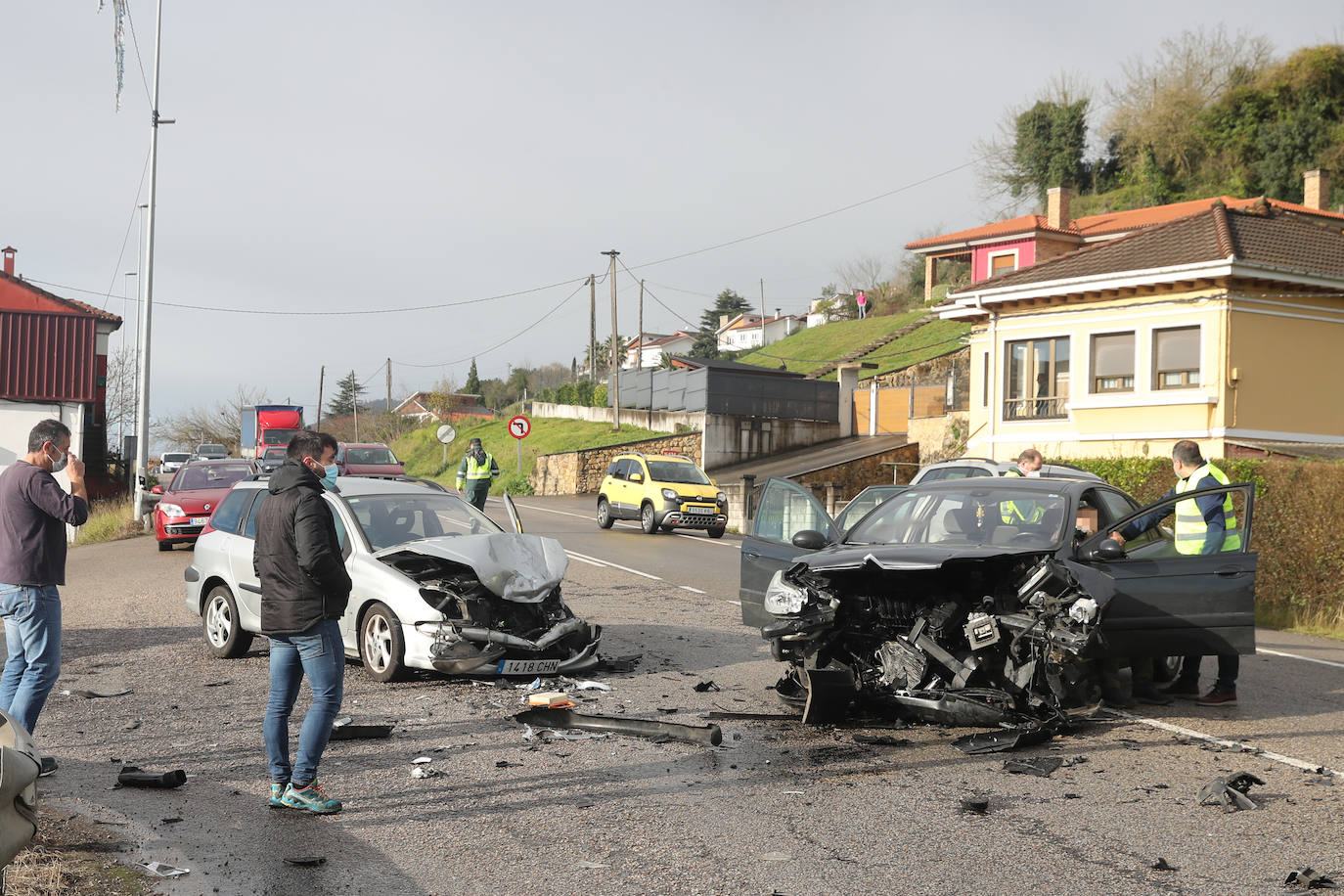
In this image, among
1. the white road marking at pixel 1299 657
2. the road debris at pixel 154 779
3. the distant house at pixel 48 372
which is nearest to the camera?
the road debris at pixel 154 779

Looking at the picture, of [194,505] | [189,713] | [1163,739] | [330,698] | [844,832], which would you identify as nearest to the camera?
[844,832]

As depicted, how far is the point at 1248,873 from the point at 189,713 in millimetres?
6612

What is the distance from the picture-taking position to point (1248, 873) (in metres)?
4.89

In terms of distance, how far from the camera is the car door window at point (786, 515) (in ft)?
30.7

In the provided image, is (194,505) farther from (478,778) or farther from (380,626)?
(478,778)

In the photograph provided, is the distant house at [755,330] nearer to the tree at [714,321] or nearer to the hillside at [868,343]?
the tree at [714,321]

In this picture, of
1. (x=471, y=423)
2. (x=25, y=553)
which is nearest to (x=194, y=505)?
(x=25, y=553)

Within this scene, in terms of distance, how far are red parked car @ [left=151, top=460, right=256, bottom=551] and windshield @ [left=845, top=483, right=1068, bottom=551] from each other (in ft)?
47.6

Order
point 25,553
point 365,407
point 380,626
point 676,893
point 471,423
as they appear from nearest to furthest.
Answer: point 676,893 → point 25,553 → point 380,626 → point 471,423 → point 365,407

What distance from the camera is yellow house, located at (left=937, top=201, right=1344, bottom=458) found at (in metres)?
25.0

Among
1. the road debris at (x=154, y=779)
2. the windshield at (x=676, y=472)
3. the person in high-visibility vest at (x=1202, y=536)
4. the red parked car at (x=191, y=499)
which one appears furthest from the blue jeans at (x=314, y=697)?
the windshield at (x=676, y=472)

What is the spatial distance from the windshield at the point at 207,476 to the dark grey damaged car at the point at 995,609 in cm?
1639

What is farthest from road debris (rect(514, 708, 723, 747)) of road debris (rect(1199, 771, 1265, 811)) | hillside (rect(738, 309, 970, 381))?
hillside (rect(738, 309, 970, 381))

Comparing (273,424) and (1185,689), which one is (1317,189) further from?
(1185,689)
